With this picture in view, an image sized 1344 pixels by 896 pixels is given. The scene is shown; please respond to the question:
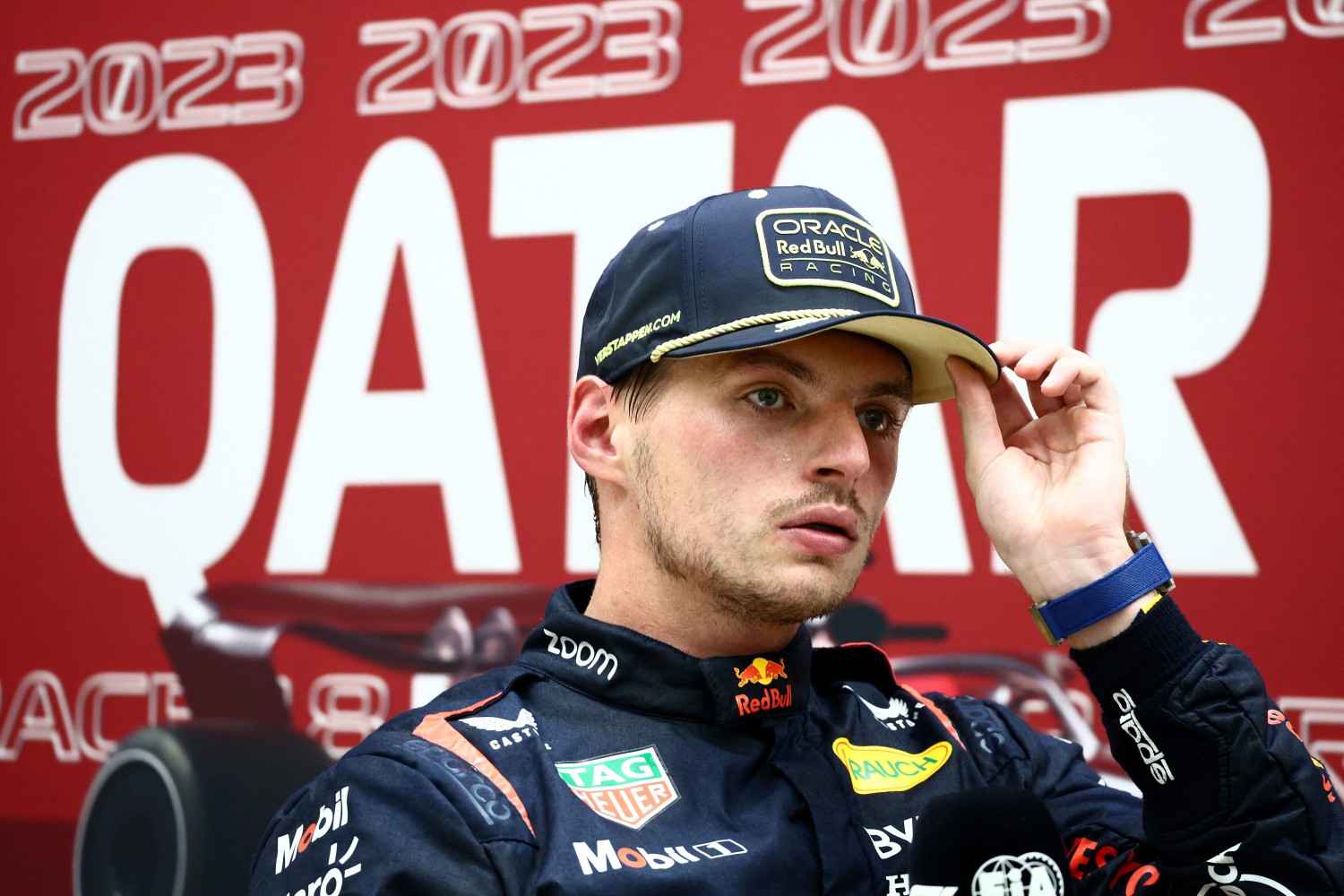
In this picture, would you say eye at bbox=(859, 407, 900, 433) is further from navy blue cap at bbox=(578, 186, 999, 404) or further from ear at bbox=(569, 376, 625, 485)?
ear at bbox=(569, 376, 625, 485)

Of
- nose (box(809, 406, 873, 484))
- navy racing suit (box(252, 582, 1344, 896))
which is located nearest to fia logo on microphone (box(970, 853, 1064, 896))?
navy racing suit (box(252, 582, 1344, 896))

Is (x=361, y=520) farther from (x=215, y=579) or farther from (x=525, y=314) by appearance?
(x=525, y=314)

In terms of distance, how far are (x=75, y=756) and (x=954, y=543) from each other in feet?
5.17

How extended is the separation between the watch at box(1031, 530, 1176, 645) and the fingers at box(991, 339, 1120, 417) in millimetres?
173

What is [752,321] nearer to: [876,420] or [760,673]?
[876,420]

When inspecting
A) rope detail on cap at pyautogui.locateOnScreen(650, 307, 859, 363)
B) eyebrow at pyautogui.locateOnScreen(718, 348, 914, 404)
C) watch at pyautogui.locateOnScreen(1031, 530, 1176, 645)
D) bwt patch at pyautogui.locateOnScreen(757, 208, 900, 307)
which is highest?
bwt patch at pyautogui.locateOnScreen(757, 208, 900, 307)

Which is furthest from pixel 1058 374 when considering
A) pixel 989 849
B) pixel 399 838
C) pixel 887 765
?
pixel 399 838

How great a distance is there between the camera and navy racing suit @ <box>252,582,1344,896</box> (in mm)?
1111

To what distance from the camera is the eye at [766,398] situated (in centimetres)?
124

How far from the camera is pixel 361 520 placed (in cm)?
232

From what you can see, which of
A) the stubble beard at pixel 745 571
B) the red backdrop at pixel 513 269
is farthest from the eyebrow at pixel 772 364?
the red backdrop at pixel 513 269

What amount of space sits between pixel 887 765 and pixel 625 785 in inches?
11.6

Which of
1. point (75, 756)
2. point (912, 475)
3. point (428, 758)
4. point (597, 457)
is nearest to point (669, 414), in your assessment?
point (597, 457)

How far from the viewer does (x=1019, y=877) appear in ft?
3.02
